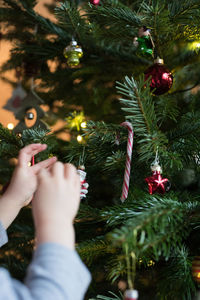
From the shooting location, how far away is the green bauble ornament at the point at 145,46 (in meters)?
0.60

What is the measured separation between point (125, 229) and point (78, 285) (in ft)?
0.24

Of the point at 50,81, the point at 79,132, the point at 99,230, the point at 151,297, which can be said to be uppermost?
the point at 50,81

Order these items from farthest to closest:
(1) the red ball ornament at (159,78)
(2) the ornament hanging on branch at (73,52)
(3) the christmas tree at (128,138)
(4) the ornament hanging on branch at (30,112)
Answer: (4) the ornament hanging on branch at (30,112), (2) the ornament hanging on branch at (73,52), (1) the red ball ornament at (159,78), (3) the christmas tree at (128,138)

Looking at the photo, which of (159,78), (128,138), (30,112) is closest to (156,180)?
(128,138)

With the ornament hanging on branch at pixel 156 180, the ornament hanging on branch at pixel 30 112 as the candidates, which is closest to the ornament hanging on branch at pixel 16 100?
the ornament hanging on branch at pixel 30 112

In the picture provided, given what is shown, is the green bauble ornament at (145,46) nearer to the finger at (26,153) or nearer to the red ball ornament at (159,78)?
the red ball ornament at (159,78)

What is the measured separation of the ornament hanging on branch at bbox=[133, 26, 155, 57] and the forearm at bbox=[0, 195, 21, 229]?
338mm

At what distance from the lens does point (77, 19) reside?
0.73 meters

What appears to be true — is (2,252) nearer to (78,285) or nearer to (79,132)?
(79,132)

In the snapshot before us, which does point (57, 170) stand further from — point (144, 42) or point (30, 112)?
point (30, 112)

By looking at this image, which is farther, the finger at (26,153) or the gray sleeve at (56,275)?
the finger at (26,153)

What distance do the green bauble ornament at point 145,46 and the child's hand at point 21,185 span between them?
250 mm

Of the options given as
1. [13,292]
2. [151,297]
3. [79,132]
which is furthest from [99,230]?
[13,292]

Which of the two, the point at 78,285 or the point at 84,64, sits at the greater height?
the point at 84,64
